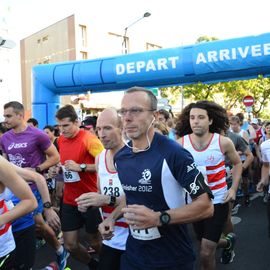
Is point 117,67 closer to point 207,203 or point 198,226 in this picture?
point 198,226

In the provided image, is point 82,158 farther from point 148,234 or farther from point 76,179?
point 148,234

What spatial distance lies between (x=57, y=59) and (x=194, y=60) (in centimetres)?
3118

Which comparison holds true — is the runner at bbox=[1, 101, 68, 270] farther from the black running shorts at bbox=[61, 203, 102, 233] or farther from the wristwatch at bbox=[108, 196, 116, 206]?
the wristwatch at bbox=[108, 196, 116, 206]

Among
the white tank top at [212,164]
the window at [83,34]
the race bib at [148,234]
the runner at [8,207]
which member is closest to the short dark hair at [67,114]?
the white tank top at [212,164]

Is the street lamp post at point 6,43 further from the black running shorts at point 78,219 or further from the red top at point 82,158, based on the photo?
the black running shorts at point 78,219

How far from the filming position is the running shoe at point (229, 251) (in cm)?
452

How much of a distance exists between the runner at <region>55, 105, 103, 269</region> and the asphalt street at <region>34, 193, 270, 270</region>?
30.9 inches

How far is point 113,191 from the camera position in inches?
124

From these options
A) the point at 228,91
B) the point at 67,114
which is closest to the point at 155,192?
the point at 67,114

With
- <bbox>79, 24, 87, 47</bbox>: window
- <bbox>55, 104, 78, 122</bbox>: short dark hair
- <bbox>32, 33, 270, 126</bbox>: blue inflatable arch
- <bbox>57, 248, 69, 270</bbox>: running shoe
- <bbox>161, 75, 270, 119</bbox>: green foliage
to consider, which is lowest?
<bbox>57, 248, 69, 270</bbox>: running shoe

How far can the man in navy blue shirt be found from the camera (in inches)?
85.3

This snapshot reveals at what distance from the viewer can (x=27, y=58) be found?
43219 millimetres

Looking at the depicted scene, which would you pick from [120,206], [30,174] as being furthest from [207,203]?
[30,174]

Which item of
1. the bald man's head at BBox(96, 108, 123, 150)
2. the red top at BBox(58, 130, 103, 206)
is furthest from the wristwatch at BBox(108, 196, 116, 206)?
the red top at BBox(58, 130, 103, 206)
